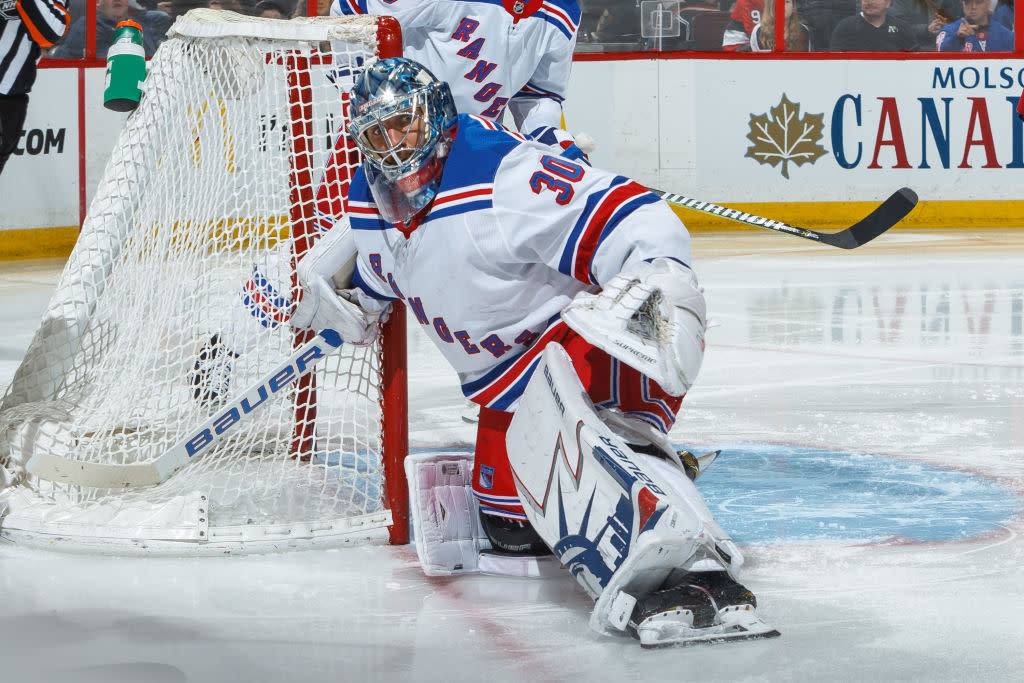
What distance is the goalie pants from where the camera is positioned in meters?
1.94

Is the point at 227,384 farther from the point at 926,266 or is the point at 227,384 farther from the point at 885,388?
the point at 926,266

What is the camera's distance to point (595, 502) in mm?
1781

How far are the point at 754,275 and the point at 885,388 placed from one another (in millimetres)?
2469

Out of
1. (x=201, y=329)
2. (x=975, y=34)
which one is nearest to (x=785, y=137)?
(x=975, y=34)

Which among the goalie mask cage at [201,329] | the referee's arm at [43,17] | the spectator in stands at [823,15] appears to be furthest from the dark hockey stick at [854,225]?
the spectator in stands at [823,15]

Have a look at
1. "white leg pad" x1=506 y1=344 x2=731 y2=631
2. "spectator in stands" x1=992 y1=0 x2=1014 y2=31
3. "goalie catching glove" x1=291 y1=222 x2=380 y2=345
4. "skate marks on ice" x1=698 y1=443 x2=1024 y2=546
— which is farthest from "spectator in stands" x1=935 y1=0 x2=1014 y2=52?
"white leg pad" x1=506 y1=344 x2=731 y2=631

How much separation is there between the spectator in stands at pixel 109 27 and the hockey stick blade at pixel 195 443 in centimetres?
514

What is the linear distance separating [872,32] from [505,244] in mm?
6668

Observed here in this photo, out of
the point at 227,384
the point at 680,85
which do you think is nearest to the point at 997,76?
the point at 680,85

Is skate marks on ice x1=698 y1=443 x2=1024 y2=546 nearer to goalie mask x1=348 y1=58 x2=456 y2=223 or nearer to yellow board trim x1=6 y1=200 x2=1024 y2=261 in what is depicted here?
goalie mask x1=348 y1=58 x2=456 y2=223

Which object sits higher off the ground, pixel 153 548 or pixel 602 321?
pixel 602 321

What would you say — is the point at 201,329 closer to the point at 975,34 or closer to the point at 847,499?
the point at 847,499

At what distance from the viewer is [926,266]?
6.21 meters

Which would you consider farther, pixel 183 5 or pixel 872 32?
pixel 872 32
